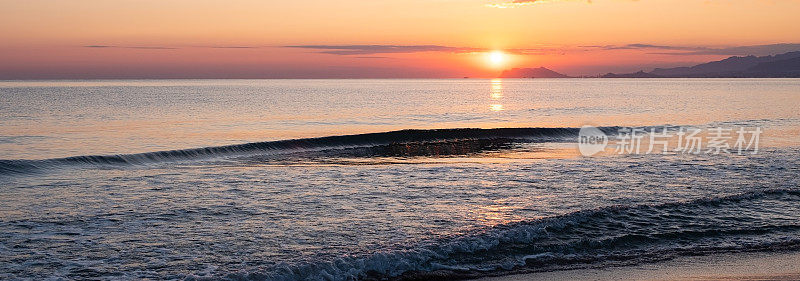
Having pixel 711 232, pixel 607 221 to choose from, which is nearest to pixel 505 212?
pixel 607 221

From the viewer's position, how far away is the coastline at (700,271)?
9070mm

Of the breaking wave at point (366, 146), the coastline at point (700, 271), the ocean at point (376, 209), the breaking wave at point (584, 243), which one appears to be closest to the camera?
the coastline at point (700, 271)

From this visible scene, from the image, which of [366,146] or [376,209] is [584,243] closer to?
[376,209]

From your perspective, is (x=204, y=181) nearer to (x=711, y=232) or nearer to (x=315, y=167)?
(x=315, y=167)

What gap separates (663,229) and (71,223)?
35.4 ft

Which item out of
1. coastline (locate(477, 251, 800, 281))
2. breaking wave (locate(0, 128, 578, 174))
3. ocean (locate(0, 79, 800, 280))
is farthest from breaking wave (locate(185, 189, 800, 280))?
breaking wave (locate(0, 128, 578, 174))

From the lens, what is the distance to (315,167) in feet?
67.9

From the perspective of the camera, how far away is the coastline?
29.8ft

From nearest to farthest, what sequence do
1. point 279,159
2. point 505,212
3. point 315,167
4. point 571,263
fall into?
point 571,263 < point 505,212 < point 315,167 < point 279,159

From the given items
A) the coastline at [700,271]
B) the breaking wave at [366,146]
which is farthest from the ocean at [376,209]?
the coastline at [700,271]

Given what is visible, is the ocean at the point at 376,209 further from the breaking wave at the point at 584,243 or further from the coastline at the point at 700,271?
the coastline at the point at 700,271

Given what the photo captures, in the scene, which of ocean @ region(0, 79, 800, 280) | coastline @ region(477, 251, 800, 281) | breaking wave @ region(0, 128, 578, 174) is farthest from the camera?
breaking wave @ region(0, 128, 578, 174)

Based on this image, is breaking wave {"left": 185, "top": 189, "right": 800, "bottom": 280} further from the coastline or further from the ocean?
the coastline

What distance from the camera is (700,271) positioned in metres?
9.36
